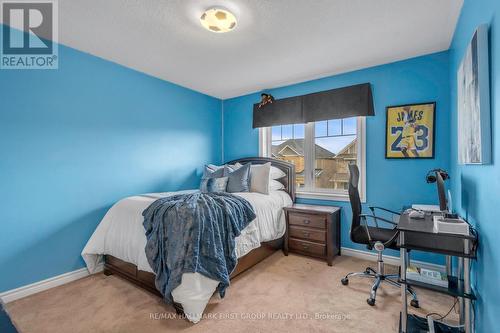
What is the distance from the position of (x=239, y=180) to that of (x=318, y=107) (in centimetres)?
153

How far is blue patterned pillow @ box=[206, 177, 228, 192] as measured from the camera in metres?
3.22

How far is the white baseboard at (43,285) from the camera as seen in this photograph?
209cm

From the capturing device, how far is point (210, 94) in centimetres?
418

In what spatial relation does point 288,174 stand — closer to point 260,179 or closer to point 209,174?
point 260,179

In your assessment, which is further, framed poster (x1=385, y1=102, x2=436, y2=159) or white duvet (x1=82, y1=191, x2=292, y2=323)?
framed poster (x1=385, y1=102, x2=436, y2=159)

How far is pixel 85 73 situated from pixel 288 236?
123 inches

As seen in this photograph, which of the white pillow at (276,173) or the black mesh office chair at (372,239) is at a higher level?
the white pillow at (276,173)

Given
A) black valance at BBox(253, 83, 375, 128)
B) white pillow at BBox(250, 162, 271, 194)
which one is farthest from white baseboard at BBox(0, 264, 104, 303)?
black valance at BBox(253, 83, 375, 128)

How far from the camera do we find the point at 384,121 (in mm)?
2889

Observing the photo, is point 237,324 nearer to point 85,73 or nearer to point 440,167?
point 440,167

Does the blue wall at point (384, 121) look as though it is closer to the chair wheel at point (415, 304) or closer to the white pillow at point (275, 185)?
the white pillow at point (275, 185)

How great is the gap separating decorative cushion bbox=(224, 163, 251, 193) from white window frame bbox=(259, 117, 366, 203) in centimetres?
78

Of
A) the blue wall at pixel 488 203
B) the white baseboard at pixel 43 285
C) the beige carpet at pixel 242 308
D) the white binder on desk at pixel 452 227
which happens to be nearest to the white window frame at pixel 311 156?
the beige carpet at pixel 242 308

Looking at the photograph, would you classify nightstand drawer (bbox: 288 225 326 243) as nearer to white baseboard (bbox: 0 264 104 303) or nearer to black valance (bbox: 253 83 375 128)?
black valance (bbox: 253 83 375 128)
